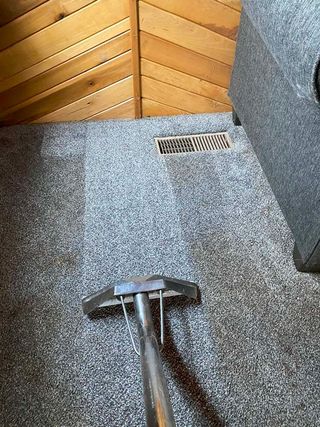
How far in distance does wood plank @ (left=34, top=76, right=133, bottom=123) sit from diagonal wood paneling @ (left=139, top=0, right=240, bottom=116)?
83 millimetres

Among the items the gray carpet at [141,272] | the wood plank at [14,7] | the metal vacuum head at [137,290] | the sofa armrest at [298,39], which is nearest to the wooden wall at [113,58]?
the wood plank at [14,7]

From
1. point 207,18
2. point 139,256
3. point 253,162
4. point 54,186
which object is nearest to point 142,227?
point 139,256

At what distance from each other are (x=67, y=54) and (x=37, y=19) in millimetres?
153

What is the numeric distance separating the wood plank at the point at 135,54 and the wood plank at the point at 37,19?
15 cm

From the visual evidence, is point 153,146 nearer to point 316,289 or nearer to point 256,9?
point 256,9

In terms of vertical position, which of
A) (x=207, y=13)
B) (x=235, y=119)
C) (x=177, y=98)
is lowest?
(x=235, y=119)

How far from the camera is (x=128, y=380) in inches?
32.0

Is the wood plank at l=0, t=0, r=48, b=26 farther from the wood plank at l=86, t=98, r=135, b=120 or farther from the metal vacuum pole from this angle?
the metal vacuum pole

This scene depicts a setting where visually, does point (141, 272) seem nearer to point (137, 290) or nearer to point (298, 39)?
point (137, 290)

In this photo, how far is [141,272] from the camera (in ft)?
3.32

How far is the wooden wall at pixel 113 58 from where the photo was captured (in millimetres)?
1222

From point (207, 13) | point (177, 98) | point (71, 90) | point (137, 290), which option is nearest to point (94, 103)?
point (71, 90)

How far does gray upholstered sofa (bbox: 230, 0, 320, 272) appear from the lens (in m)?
0.67

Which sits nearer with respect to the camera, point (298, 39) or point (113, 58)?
point (298, 39)
